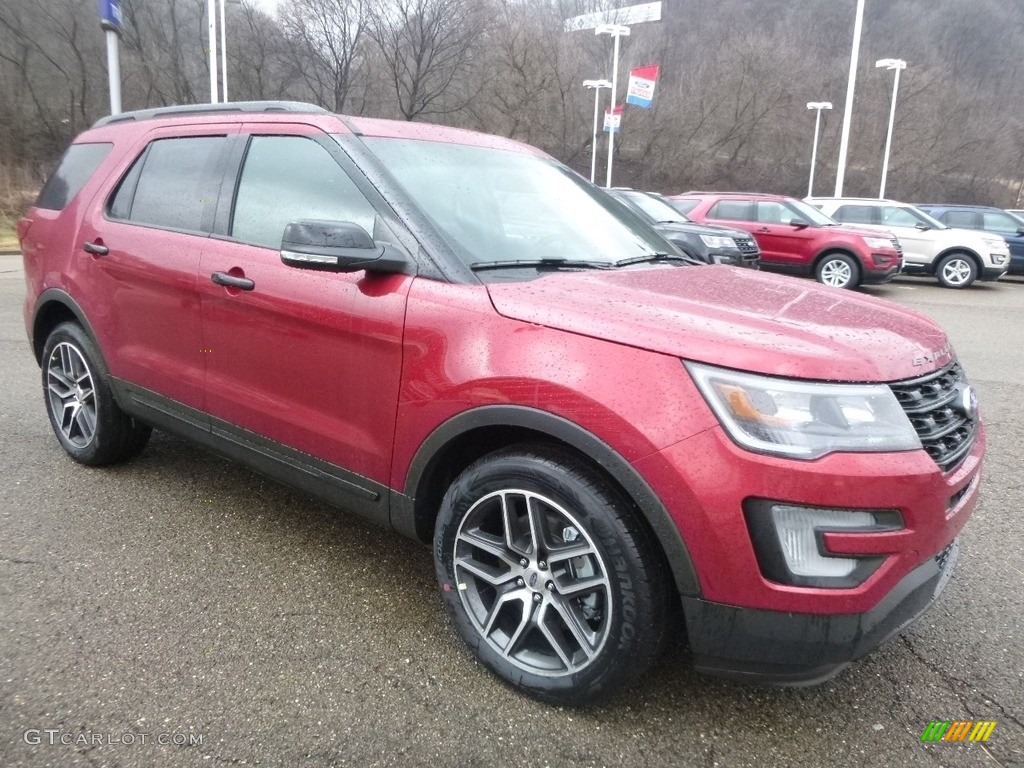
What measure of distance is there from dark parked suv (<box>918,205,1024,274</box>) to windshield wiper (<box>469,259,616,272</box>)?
57.1 feet

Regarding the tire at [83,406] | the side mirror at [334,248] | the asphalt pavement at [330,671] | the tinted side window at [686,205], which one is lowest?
the asphalt pavement at [330,671]

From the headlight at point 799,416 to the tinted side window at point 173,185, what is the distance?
2351 mm

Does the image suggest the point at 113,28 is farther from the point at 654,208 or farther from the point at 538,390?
the point at 538,390

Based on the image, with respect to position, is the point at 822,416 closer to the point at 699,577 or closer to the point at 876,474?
the point at 876,474

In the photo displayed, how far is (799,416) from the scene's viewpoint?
188 centimetres

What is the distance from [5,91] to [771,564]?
1540 inches

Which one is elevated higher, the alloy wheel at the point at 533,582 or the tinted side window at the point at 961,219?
the tinted side window at the point at 961,219

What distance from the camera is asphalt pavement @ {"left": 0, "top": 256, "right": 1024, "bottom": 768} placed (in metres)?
2.12

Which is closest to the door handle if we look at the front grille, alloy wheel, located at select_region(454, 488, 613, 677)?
alloy wheel, located at select_region(454, 488, 613, 677)

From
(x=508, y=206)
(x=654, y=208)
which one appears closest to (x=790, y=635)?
(x=508, y=206)

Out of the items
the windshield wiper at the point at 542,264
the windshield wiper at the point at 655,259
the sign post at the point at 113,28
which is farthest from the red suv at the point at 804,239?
the windshield wiper at the point at 542,264

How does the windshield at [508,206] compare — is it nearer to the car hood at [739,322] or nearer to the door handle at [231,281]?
the car hood at [739,322]

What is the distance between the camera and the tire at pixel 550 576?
2.06m

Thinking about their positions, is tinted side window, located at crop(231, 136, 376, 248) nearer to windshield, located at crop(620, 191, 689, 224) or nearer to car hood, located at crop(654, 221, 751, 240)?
car hood, located at crop(654, 221, 751, 240)
